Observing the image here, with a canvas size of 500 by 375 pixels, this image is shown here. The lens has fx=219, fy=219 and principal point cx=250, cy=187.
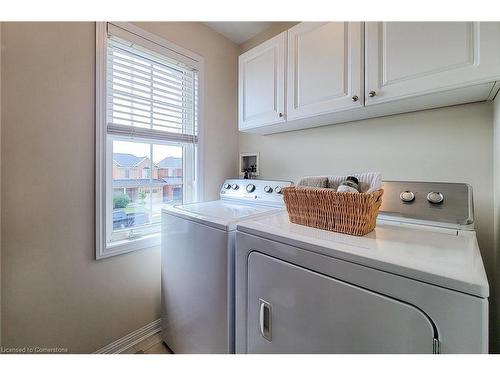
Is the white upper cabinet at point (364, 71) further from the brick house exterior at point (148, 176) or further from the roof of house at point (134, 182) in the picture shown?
the roof of house at point (134, 182)

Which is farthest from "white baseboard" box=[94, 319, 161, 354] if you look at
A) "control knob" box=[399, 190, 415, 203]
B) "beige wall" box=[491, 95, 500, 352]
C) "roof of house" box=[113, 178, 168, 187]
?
"beige wall" box=[491, 95, 500, 352]

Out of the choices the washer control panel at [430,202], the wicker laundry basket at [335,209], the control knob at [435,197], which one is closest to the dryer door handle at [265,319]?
the wicker laundry basket at [335,209]

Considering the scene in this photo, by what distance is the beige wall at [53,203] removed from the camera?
1.14m

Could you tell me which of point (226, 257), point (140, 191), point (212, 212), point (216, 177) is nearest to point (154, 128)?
point (140, 191)

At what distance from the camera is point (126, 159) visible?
163cm

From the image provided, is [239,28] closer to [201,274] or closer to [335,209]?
[335,209]

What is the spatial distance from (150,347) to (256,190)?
141 cm

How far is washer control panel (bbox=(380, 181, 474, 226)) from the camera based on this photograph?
0.97 metres

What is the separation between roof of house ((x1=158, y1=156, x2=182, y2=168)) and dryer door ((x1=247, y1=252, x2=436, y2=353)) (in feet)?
4.11

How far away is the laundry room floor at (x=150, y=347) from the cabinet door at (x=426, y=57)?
2.14m

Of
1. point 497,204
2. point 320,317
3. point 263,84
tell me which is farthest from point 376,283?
point 263,84

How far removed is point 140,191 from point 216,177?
709mm

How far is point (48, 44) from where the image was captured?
123 cm
